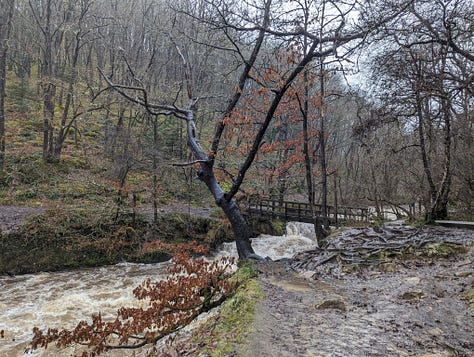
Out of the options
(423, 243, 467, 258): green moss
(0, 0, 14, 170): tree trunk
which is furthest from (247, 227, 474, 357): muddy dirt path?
(0, 0, 14, 170): tree trunk

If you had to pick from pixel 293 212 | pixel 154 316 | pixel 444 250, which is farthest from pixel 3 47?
pixel 444 250

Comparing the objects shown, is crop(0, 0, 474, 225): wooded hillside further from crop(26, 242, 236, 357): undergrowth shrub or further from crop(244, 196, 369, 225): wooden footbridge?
crop(26, 242, 236, 357): undergrowth shrub

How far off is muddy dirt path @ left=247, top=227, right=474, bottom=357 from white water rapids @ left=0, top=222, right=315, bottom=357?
3.21 m

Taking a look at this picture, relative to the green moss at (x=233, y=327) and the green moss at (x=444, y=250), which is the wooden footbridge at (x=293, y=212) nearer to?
the green moss at (x=444, y=250)

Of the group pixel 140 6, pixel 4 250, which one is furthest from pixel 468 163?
pixel 140 6

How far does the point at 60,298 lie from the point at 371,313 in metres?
7.40

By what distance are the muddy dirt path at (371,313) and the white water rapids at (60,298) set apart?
3.21 metres

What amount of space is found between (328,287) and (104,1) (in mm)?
20439

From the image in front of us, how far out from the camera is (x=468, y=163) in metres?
9.94

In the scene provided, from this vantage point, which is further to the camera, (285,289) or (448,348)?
A: (285,289)

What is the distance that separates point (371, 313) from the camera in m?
3.64

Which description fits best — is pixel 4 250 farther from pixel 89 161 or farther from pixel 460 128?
pixel 460 128

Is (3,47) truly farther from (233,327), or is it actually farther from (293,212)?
(233,327)

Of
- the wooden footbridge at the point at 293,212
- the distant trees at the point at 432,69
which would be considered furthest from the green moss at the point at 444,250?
the wooden footbridge at the point at 293,212
